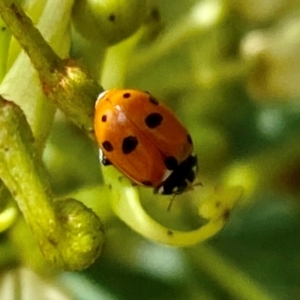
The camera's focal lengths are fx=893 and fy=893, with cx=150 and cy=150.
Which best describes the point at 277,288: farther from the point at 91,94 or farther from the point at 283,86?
the point at 91,94

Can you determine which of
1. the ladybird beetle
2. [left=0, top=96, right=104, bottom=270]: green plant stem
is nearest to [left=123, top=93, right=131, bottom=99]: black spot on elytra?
the ladybird beetle

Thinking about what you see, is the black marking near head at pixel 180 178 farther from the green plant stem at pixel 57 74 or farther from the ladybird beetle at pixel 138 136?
the green plant stem at pixel 57 74

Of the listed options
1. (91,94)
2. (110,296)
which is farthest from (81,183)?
(91,94)

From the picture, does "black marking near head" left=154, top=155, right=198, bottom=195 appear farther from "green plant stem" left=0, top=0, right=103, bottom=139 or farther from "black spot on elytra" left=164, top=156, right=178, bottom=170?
"green plant stem" left=0, top=0, right=103, bottom=139

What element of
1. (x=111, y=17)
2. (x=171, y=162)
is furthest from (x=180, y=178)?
(x=111, y=17)

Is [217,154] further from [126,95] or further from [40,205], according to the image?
[40,205]

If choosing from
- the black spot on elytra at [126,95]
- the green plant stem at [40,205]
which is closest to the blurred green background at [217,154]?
the black spot on elytra at [126,95]
